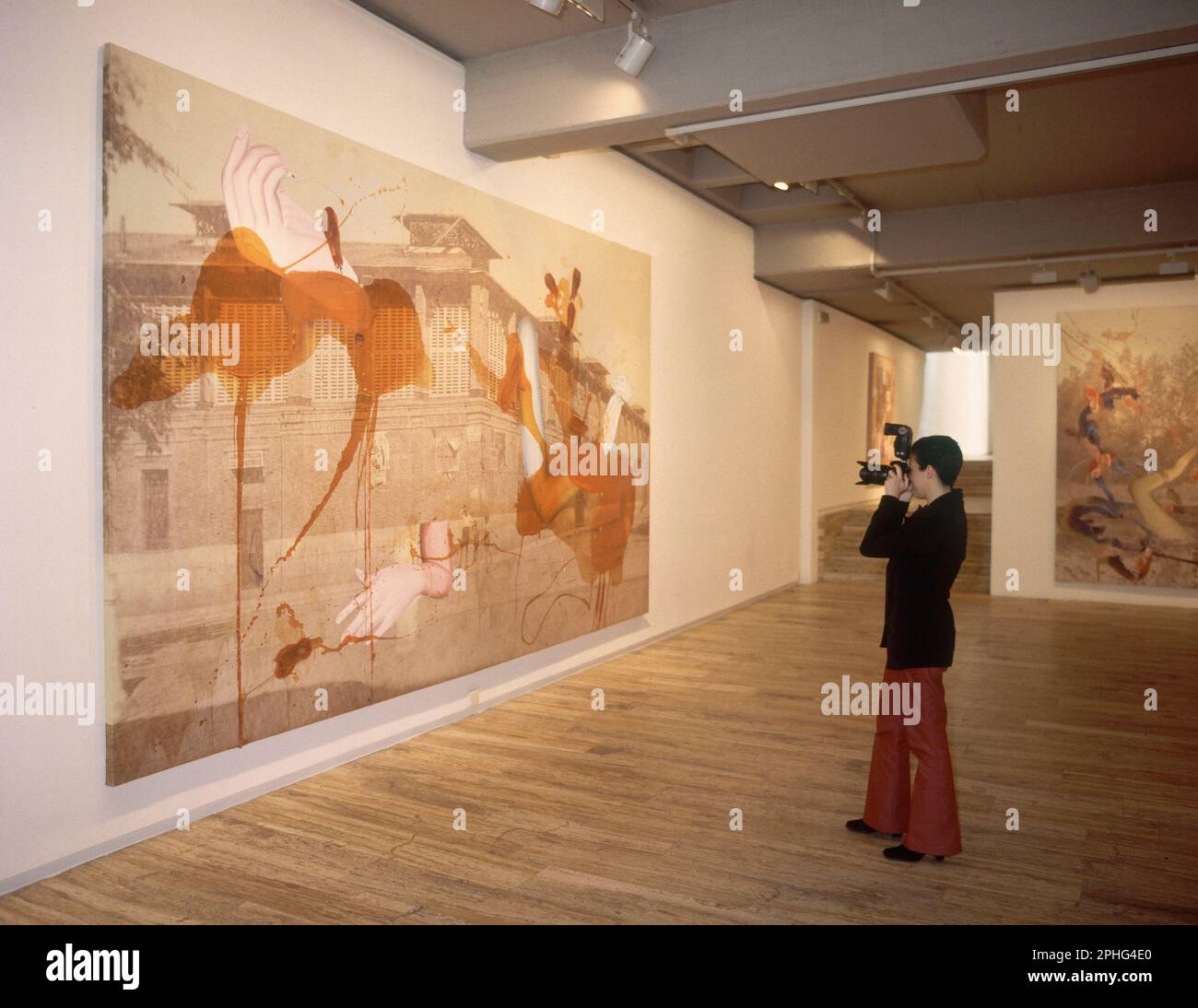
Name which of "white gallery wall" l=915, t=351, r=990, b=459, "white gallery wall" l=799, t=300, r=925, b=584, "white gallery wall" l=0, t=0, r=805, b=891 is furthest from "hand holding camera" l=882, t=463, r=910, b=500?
"white gallery wall" l=915, t=351, r=990, b=459

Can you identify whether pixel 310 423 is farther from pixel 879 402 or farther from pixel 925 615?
pixel 879 402

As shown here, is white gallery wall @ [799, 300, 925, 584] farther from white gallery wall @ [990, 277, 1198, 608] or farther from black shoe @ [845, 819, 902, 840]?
black shoe @ [845, 819, 902, 840]

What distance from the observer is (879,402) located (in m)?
14.4

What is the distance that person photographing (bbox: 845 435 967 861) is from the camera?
3.68 m

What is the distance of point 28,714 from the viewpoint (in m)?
3.51

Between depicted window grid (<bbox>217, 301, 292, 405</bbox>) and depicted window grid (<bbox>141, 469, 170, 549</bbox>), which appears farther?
depicted window grid (<bbox>217, 301, 292, 405</bbox>)

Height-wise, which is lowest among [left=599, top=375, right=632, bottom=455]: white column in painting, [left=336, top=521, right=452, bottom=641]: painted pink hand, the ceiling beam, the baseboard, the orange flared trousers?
the baseboard

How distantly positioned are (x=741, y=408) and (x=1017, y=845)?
20.1 feet

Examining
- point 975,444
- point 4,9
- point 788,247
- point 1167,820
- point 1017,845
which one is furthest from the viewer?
point 975,444

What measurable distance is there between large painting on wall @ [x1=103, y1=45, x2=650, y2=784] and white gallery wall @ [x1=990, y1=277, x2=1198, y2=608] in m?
6.00

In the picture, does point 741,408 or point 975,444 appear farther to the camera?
point 975,444

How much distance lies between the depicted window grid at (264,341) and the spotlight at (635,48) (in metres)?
2.09
